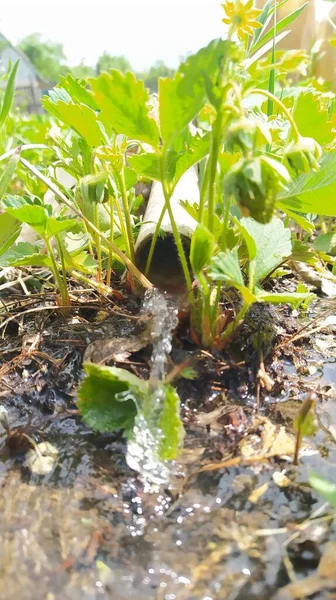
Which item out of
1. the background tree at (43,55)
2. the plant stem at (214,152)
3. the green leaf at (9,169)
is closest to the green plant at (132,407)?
the plant stem at (214,152)

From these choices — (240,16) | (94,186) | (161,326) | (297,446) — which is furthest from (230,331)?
(240,16)

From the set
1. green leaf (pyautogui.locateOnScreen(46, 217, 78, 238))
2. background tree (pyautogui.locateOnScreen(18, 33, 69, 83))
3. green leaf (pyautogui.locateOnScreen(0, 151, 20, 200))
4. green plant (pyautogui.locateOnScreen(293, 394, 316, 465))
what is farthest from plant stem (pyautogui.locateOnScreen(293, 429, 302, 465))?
background tree (pyautogui.locateOnScreen(18, 33, 69, 83))

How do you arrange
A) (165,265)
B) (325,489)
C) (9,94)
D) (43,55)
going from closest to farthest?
(325,489)
(9,94)
(165,265)
(43,55)

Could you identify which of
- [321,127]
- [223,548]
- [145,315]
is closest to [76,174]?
[145,315]

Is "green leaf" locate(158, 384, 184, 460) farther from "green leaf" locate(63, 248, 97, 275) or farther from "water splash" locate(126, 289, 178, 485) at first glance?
"green leaf" locate(63, 248, 97, 275)

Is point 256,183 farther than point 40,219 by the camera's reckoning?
No

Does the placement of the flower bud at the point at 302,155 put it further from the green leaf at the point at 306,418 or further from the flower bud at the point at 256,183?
the green leaf at the point at 306,418

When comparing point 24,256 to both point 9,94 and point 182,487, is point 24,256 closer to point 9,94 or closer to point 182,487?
point 9,94
